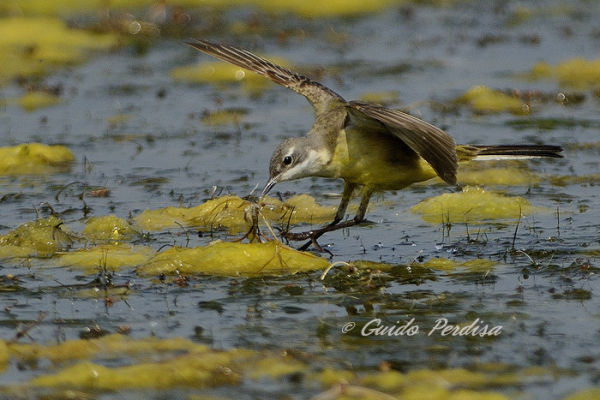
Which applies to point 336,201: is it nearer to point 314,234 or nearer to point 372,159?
point 314,234

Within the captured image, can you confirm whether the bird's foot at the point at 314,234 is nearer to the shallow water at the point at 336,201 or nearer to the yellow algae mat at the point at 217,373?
the shallow water at the point at 336,201

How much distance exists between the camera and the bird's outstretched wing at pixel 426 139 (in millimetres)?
7066

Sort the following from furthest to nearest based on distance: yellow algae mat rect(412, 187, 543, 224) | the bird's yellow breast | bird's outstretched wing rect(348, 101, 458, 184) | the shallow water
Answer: yellow algae mat rect(412, 187, 543, 224)
the bird's yellow breast
bird's outstretched wing rect(348, 101, 458, 184)
the shallow water

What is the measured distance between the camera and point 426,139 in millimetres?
7141

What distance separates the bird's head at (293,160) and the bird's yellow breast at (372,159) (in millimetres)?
189

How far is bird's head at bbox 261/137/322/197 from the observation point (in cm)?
753

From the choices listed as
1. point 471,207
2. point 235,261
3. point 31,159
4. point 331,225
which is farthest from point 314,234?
point 31,159

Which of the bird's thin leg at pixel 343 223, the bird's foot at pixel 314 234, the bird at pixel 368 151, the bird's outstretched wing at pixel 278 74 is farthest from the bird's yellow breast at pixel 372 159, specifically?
the bird's outstretched wing at pixel 278 74

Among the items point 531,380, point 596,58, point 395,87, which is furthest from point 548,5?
point 531,380

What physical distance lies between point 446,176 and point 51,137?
638 centimetres

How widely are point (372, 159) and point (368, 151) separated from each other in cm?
7

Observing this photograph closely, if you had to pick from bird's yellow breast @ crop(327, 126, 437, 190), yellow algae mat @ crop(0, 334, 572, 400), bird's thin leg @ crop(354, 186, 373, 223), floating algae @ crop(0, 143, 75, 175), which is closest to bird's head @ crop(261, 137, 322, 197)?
bird's yellow breast @ crop(327, 126, 437, 190)

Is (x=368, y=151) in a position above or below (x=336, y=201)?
above

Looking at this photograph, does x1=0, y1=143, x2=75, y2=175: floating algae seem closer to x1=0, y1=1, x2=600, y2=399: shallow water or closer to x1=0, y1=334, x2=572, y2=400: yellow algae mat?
x1=0, y1=1, x2=600, y2=399: shallow water
